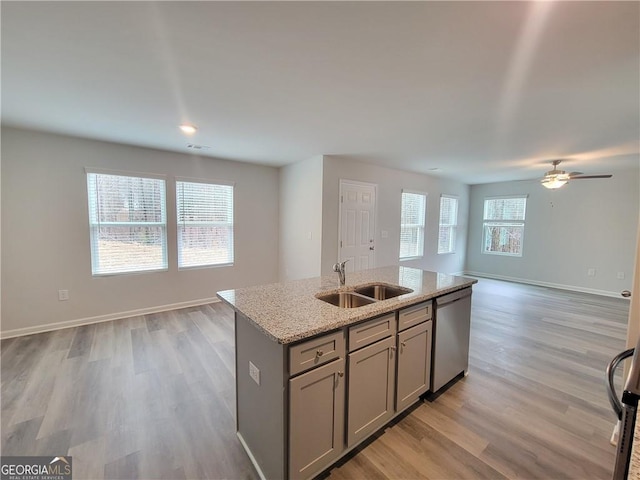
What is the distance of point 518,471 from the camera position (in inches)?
62.8

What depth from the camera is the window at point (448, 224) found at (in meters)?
6.80

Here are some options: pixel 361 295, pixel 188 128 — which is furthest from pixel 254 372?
pixel 188 128

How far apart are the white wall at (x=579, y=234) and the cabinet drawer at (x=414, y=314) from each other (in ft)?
18.8

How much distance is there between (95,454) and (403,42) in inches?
122

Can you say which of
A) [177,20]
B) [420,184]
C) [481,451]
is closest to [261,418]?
[481,451]

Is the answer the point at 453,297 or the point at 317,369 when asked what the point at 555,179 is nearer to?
the point at 453,297

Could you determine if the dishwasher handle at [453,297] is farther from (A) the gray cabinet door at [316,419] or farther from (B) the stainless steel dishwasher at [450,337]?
(A) the gray cabinet door at [316,419]

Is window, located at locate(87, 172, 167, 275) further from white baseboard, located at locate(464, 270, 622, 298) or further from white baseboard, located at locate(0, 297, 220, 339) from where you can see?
white baseboard, located at locate(464, 270, 622, 298)

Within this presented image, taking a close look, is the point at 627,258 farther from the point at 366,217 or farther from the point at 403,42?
the point at 403,42

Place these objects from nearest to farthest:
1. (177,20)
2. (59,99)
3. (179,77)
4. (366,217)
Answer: (177,20), (179,77), (59,99), (366,217)

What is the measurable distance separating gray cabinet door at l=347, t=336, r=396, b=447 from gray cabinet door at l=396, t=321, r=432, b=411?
0.09 meters

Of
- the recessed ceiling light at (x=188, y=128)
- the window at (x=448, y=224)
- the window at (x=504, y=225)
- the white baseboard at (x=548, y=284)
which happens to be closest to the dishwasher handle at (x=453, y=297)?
the recessed ceiling light at (x=188, y=128)

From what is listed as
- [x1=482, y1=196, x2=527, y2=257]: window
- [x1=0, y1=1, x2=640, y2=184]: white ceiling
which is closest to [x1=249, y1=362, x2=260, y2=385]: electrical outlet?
[x1=0, y1=1, x2=640, y2=184]: white ceiling

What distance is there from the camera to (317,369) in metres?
1.43
